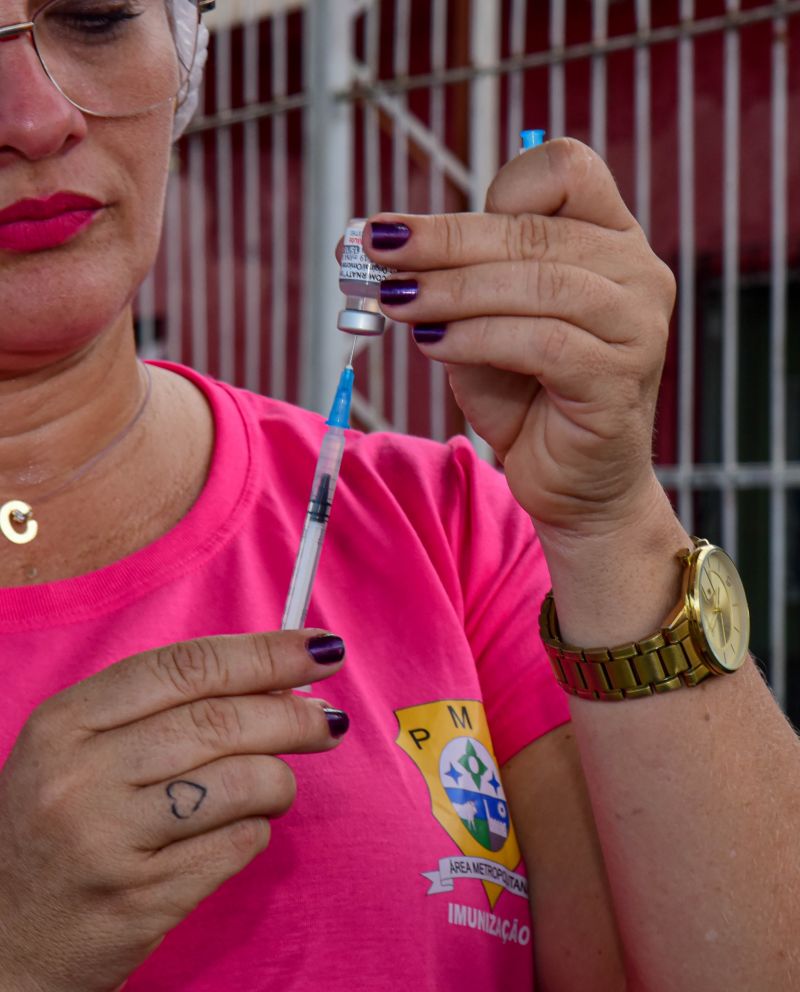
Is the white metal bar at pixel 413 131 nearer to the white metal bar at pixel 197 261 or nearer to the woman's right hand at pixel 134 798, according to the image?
the white metal bar at pixel 197 261

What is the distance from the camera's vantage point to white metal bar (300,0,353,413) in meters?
3.10

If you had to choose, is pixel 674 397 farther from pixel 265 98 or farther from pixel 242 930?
pixel 242 930

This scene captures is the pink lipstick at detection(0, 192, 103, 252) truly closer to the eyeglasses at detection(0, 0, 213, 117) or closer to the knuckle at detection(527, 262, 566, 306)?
the eyeglasses at detection(0, 0, 213, 117)

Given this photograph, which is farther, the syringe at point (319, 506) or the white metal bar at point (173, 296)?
the white metal bar at point (173, 296)

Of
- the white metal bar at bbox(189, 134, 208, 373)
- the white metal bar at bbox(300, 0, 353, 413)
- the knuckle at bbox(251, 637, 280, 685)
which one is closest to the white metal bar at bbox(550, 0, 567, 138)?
the white metal bar at bbox(300, 0, 353, 413)

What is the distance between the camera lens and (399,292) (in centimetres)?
84

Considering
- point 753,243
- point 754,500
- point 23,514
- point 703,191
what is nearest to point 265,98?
point 703,191

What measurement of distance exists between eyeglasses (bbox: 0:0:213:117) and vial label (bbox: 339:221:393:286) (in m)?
0.31

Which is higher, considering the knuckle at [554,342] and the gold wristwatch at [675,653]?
the knuckle at [554,342]

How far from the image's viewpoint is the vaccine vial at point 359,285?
0.87m

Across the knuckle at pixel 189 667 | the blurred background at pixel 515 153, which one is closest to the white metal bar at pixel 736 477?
the blurred background at pixel 515 153

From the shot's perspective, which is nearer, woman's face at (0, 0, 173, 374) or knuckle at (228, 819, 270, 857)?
knuckle at (228, 819, 270, 857)

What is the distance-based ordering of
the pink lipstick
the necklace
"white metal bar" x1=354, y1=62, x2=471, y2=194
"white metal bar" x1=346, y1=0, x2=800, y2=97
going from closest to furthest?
the pink lipstick, the necklace, "white metal bar" x1=346, y1=0, x2=800, y2=97, "white metal bar" x1=354, y1=62, x2=471, y2=194

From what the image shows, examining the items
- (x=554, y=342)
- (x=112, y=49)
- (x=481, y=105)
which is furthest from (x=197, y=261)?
(x=554, y=342)
